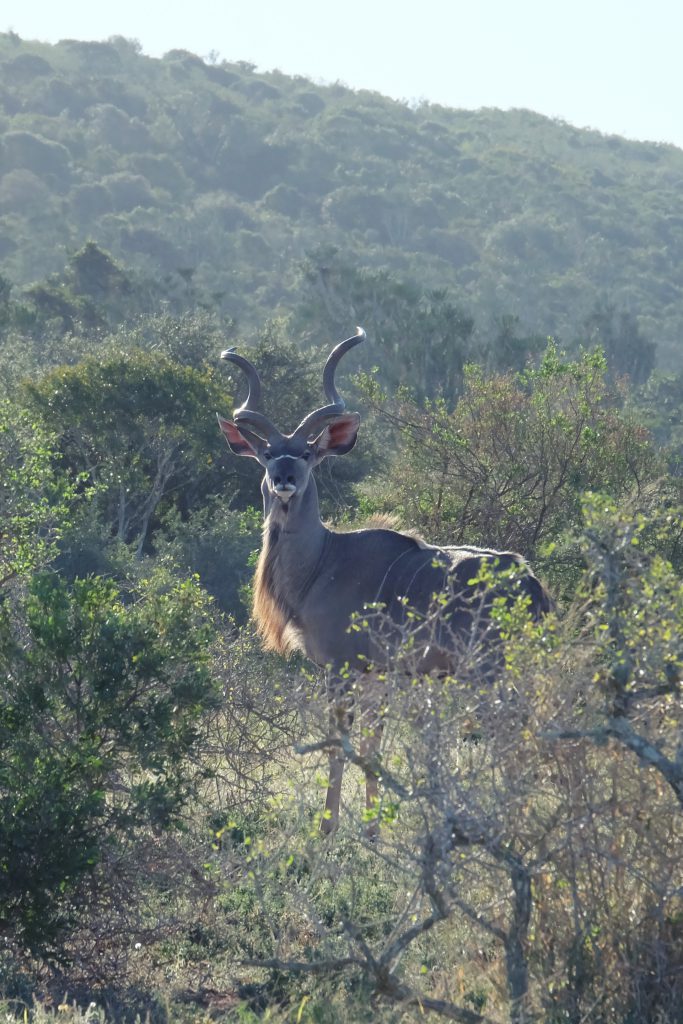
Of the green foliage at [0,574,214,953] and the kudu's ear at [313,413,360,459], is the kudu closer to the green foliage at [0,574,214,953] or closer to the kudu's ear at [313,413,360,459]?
the kudu's ear at [313,413,360,459]

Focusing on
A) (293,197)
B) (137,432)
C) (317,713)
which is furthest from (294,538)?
(293,197)

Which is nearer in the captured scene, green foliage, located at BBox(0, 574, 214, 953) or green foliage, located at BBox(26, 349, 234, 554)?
green foliage, located at BBox(0, 574, 214, 953)

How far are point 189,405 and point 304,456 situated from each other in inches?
227

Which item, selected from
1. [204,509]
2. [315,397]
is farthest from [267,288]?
[204,509]

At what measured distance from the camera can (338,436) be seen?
8.98m

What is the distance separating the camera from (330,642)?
315 inches

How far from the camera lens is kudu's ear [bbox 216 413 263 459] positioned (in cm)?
891

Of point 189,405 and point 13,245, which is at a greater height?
point 13,245

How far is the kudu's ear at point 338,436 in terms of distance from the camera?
29.0ft

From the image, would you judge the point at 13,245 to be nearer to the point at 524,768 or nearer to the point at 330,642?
the point at 330,642

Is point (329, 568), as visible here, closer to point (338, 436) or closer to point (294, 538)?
point (294, 538)

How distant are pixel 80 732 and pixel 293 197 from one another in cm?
5320

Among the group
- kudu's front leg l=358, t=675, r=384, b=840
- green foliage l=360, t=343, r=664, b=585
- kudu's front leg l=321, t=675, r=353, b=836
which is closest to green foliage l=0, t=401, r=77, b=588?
kudu's front leg l=321, t=675, r=353, b=836

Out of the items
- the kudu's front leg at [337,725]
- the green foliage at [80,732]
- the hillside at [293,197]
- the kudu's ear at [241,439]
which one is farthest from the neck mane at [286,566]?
the hillside at [293,197]
